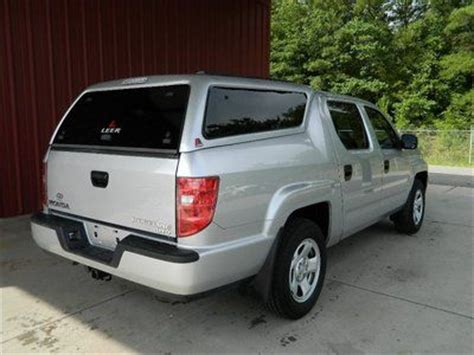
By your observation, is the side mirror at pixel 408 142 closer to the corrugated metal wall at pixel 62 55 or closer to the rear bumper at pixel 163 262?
the rear bumper at pixel 163 262

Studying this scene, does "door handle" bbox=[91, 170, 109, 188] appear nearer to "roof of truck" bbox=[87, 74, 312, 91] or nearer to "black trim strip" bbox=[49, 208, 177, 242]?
"black trim strip" bbox=[49, 208, 177, 242]

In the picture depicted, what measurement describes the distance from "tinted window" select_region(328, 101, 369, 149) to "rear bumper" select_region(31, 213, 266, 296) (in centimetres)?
163

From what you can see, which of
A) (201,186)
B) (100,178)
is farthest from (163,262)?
(100,178)

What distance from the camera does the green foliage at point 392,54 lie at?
24031 mm

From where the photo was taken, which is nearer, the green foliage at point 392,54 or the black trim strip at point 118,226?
the black trim strip at point 118,226

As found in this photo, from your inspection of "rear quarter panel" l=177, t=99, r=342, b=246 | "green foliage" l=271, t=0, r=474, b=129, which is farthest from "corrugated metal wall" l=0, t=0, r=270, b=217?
"green foliage" l=271, t=0, r=474, b=129

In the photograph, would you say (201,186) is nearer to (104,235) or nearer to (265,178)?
(265,178)

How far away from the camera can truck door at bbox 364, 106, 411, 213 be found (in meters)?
4.98

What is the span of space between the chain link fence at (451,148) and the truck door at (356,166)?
13890 millimetres

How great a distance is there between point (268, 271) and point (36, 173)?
4.81 m

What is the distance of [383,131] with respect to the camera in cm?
521

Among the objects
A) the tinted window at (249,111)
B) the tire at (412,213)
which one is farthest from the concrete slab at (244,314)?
the tinted window at (249,111)

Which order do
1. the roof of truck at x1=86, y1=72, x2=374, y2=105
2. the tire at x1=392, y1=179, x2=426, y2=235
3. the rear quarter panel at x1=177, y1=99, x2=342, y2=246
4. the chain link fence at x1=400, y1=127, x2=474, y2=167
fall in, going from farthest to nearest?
the chain link fence at x1=400, y1=127, x2=474, y2=167
the tire at x1=392, y1=179, x2=426, y2=235
the roof of truck at x1=86, y1=72, x2=374, y2=105
the rear quarter panel at x1=177, y1=99, x2=342, y2=246

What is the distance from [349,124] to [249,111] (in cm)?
158
